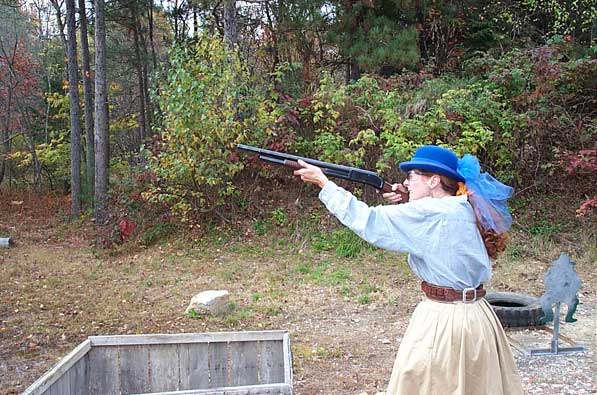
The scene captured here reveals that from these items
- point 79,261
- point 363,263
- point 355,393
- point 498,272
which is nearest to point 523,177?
point 498,272

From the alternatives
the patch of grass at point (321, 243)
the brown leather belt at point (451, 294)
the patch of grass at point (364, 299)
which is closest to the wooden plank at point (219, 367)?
the brown leather belt at point (451, 294)

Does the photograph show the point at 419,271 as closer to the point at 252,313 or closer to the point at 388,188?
the point at 388,188

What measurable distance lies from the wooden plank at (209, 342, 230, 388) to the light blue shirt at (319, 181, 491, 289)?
83.1 inches

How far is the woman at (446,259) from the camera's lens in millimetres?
2430

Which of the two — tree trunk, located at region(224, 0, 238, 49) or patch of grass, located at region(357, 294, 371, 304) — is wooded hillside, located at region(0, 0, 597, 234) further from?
patch of grass, located at region(357, 294, 371, 304)

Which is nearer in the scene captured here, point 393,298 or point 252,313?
point 252,313

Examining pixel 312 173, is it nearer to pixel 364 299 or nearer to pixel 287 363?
pixel 287 363

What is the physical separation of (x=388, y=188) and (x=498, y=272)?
527cm

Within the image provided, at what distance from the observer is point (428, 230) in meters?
2.44

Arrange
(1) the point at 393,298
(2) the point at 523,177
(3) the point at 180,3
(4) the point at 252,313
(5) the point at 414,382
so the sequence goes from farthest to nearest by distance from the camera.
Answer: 1. (3) the point at 180,3
2. (2) the point at 523,177
3. (1) the point at 393,298
4. (4) the point at 252,313
5. (5) the point at 414,382

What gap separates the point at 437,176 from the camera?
102 inches

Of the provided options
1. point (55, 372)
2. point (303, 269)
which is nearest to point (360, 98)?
point (303, 269)

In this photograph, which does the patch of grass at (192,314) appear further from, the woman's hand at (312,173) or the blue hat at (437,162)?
the blue hat at (437,162)

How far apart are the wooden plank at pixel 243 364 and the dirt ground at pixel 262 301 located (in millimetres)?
486
